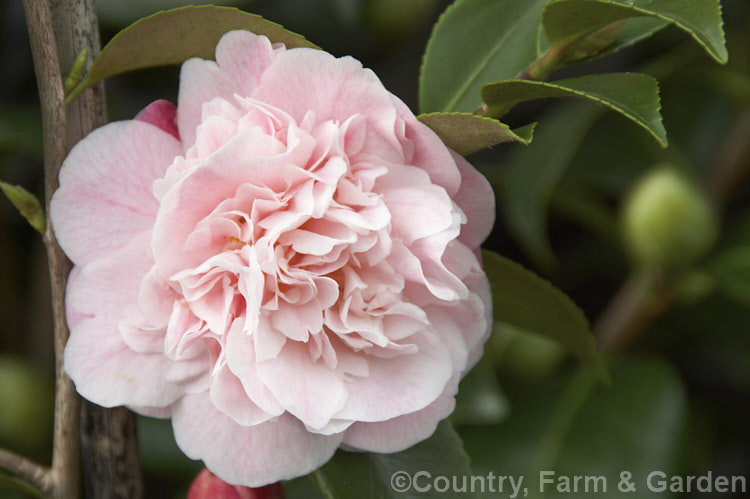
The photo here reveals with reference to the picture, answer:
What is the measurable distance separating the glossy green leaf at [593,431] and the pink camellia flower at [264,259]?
0.49 meters

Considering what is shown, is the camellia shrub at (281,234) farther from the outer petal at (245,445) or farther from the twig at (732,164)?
the twig at (732,164)

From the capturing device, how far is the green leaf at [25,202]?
45 centimetres

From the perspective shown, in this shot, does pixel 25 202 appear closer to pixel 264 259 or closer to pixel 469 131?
pixel 264 259

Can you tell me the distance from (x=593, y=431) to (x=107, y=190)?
0.69 metres

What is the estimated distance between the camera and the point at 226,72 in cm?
44

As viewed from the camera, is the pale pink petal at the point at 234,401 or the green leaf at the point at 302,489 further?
the green leaf at the point at 302,489

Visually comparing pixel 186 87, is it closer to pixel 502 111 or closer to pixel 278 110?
pixel 278 110

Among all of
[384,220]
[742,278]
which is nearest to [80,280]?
[384,220]

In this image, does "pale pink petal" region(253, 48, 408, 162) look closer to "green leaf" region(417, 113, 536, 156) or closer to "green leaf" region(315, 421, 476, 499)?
"green leaf" region(417, 113, 536, 156)

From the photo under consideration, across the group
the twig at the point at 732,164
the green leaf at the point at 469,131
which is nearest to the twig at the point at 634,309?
the twig at the point at 732,164

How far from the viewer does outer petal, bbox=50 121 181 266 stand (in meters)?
0.43

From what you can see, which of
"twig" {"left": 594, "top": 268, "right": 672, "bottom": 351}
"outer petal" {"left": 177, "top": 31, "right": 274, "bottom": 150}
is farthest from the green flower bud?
"outer petal" {"left": 177, "top": 31, "right": 274, "bottom": 150}

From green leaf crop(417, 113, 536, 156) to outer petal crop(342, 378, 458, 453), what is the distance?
0.14 metres

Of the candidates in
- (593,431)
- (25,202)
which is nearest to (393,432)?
(25,202)
